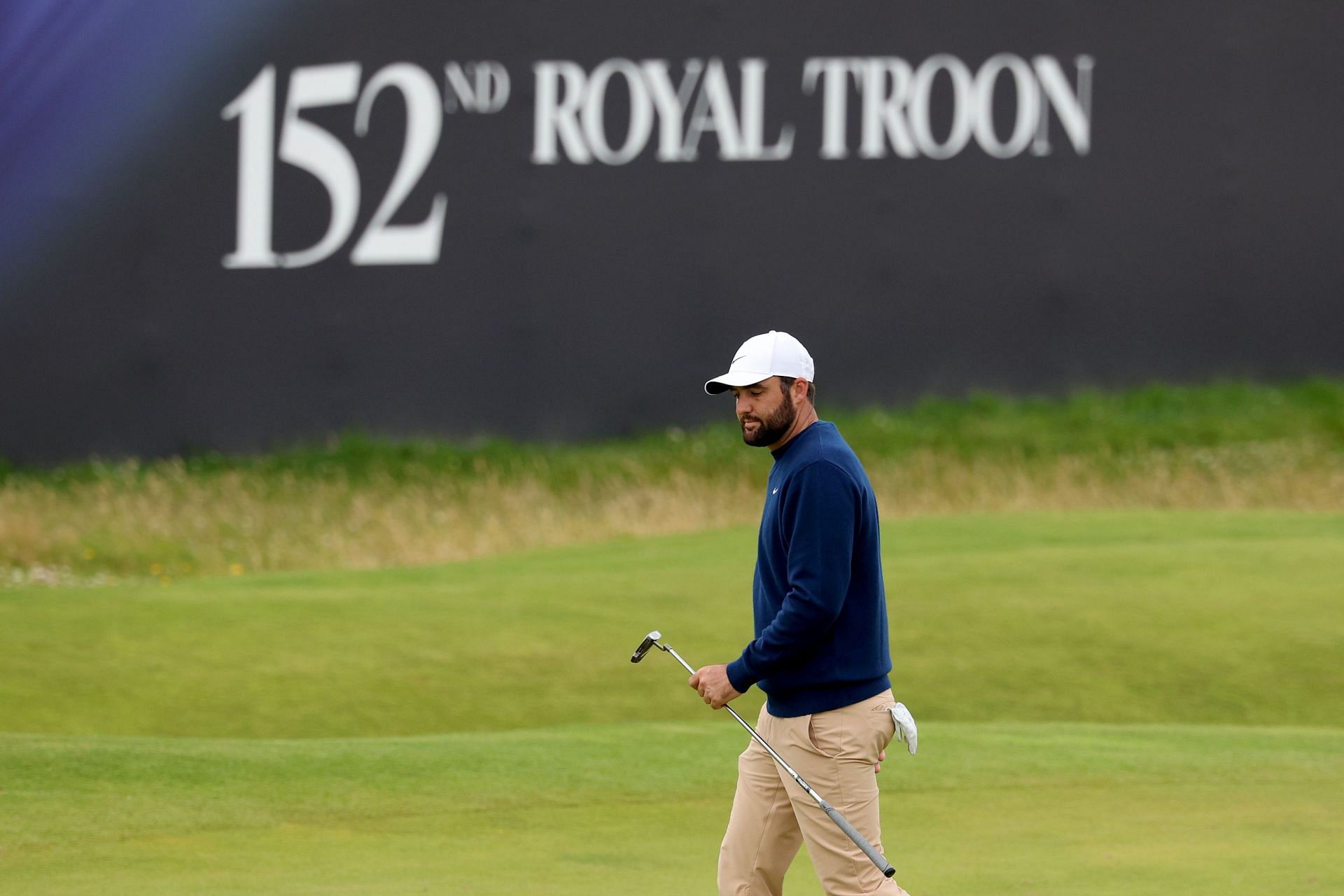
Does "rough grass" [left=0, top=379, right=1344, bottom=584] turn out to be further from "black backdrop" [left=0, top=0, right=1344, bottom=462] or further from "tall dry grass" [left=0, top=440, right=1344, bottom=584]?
"black backdrop" [left=0, top=0, right=1344, bottom=462]

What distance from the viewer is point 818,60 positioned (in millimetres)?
19594

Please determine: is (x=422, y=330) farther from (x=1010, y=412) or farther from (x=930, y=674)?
(x=930, y=674)

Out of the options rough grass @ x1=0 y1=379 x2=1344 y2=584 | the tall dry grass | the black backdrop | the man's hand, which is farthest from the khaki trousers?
the black backdrop

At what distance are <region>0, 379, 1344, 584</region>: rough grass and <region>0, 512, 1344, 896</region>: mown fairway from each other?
282 cm

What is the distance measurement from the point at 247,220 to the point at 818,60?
21.5ft

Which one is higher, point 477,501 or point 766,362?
point 477,501

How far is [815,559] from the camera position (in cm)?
437

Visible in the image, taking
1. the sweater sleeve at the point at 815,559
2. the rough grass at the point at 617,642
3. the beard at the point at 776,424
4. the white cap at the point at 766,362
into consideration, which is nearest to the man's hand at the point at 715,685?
the sweater sleeve at the point at 815,559

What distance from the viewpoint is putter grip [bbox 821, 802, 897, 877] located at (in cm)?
Result: 441

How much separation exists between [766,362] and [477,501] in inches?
573

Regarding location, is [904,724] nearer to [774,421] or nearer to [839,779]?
[839,779]

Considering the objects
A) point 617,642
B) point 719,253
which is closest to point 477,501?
point 719,253

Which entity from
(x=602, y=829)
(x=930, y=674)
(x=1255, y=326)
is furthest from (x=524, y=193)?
(x=602, y=829)

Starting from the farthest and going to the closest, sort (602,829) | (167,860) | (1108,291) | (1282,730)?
1. (1108,291)
2. (1282,730)
3. (602,829)
4. (167,860)
